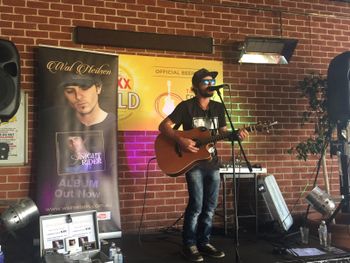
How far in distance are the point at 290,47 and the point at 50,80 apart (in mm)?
2599

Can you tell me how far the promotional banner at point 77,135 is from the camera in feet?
12.3

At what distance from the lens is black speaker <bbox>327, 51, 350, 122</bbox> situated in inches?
151

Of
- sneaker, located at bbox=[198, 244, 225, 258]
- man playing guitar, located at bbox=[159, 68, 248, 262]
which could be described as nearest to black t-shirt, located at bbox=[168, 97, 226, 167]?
man playing guitar, located at bbox=[159, 68, 248, 262]

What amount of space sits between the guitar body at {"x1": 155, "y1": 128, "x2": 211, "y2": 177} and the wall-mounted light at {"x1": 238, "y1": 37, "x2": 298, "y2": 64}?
167 centimetres

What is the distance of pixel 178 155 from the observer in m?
3.18

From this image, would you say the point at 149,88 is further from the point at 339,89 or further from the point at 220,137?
the point at 339,89

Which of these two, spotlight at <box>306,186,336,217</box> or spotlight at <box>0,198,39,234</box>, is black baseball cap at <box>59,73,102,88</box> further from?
spotlight at <box>306,186,336,217</box>

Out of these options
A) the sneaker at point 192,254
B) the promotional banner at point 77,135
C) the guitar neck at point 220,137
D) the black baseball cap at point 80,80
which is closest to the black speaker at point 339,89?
the guitar neck at point 220,137

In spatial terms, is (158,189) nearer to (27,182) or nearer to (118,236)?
(118,236)

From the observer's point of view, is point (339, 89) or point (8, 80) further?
point (339, 89)

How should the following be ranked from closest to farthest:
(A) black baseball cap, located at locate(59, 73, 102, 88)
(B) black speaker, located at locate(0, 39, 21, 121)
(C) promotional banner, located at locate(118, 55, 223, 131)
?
(B) black speaker, located at locate(0, 39, 21, 121), (A) black baseball cap, located at locate(59, 73, 102, 88), (C) promotional banner, located at locate(118, 55, 223, 131)

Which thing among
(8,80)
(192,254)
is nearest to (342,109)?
(192,254)

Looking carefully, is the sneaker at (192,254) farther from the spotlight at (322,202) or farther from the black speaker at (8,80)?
the black speaker at (8,80)

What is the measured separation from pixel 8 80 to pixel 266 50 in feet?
9.04
